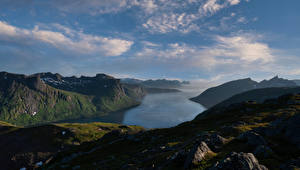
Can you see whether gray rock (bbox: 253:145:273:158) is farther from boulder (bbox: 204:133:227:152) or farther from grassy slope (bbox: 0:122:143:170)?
grassy slope (bbox: 0:122:143:170)

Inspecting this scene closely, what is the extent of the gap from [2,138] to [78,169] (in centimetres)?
21384

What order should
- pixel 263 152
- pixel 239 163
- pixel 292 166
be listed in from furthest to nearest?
pixel 263 152 < pixel 239 163 < pixel 292 166

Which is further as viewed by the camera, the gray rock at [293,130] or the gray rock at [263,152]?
the gray rock at [293,130]

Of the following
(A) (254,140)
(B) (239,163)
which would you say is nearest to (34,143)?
(A) (254,140)

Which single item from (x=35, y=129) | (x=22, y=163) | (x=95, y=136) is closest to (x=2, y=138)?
(x=35, y=129)

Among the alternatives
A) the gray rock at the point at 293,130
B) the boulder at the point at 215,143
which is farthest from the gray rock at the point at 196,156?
the gray rock at the point at 293,130

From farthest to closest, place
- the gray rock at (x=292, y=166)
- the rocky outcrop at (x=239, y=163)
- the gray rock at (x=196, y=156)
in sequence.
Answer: the gray rock at (x=196, y=156)
the rocky outcrop at (x=239, y=163)
the gray rock at (x=292, y=166)

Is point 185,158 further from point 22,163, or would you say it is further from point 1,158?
point 1,158

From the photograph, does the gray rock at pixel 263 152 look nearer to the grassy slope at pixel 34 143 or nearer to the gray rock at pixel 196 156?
the gray rock at pixel 196 156

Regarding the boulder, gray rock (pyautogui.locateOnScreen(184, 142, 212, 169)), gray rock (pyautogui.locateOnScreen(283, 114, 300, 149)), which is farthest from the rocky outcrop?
gray rock (pyautogui.locateOnScreen(283, 114, 300, 149))

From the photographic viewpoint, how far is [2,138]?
18312cm

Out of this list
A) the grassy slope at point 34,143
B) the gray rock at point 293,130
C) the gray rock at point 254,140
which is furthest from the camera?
the grassy slope at point 34,143

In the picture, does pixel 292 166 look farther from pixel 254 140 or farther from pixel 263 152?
pixel 254 140

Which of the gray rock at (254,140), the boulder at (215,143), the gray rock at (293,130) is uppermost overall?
the gray rock at (293,130)
